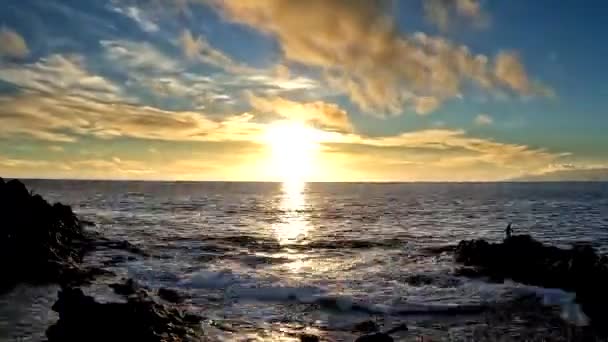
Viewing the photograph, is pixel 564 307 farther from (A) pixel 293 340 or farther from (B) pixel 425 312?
(A) pixel 293 340

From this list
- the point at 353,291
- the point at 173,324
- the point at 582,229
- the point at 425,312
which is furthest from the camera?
Result: the point at 582,229

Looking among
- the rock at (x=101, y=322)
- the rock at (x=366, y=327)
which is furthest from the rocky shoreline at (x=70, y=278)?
the rock at (x=366, y=327)

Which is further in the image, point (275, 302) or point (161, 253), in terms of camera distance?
point (161, 253)

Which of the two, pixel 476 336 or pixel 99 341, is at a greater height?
pixel 99 341

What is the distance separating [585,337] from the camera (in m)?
16.7

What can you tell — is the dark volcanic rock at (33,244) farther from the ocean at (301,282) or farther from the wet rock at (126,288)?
the wet rock at (126,288)

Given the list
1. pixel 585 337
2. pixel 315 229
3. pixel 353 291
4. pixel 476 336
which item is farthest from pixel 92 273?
pixel 315 229

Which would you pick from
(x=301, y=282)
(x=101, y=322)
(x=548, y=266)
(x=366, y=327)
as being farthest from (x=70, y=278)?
(x=548, y=266)

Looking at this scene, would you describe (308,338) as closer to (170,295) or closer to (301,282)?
(170,295)

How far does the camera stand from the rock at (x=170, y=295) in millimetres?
21045

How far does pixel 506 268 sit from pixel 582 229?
28729 millimetres

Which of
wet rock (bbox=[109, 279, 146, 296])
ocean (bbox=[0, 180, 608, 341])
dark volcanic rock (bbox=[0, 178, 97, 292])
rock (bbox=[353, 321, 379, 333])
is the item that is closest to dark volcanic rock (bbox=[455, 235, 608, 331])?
ocean (bbox=[0, 180, 608, 341])

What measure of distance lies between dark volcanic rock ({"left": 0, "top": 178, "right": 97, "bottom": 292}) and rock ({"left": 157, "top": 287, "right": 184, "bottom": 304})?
429cm

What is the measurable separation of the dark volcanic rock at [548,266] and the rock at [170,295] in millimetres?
16781
